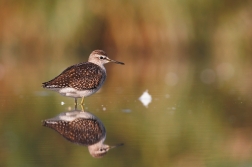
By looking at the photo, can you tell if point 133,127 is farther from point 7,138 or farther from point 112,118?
point 7,138

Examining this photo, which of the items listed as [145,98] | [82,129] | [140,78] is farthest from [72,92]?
[140,78]

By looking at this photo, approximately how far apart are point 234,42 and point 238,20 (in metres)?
0.60

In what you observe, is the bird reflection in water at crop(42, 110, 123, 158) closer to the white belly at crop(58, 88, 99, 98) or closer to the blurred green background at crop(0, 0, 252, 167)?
the blurred green background at crop(0, 0, 252, 167)

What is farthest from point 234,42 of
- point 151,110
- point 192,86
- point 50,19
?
point 151,110

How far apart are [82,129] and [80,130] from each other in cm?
7

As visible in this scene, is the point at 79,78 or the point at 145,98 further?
the point at 145,98

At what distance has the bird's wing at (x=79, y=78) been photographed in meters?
8.91

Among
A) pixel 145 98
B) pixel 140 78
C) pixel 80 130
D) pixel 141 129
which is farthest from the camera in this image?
pixel 140 78

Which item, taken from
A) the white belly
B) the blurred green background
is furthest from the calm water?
the white belly

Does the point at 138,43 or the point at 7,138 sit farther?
the point at 138,43

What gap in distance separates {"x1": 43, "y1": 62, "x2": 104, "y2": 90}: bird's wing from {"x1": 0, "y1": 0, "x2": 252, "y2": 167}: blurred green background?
31 cm

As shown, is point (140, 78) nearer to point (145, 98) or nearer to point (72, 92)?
point (145, 98)

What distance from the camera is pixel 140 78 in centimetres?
1330

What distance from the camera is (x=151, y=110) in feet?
28.4
